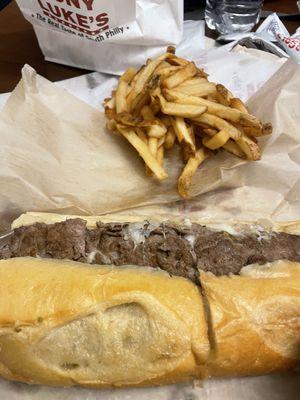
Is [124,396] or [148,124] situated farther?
[148,124]

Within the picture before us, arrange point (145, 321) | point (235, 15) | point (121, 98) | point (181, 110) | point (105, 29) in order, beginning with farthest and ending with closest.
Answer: point (235, 15), point (105, 29), point (121, 98), point (181, 110), point (145, 321)

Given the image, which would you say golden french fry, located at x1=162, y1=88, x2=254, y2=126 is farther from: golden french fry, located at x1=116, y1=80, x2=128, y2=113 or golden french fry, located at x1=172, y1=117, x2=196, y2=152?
golden french fry, located at x1=116, y1=80, x2=128, y2=113

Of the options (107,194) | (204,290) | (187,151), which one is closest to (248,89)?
(187,151)

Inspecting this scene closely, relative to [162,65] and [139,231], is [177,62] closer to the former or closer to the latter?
[162,65]

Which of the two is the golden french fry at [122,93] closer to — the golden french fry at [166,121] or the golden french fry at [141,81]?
the golden french fry at [141,81]

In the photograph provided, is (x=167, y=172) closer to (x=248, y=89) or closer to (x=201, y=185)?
(x=201, y=185)

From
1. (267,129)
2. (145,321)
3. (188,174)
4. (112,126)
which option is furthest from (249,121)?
(145,321)

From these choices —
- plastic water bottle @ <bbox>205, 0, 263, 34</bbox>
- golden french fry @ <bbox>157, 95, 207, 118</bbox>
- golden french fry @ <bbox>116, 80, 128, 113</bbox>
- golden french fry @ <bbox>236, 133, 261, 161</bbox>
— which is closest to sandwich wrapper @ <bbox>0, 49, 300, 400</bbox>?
golden french fry @ <bbox>236, 133, 261, 161</bbox>
